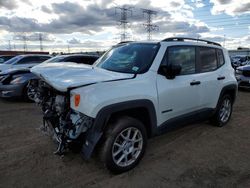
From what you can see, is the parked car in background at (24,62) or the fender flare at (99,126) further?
the parked car in background at (24,62)

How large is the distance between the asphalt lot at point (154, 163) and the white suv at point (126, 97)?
0.34m

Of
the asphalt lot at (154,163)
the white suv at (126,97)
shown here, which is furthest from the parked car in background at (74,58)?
the white suv at (126,97)

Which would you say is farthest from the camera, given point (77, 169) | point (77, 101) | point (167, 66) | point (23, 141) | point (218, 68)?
point (218, 68)

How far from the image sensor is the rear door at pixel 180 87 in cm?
374

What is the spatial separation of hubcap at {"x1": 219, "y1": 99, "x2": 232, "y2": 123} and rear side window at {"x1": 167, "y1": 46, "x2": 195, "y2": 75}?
5.44ft

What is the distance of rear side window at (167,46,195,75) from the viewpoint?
405 cm

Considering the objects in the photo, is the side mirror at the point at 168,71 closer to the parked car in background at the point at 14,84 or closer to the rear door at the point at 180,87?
the rear door at the point at 180,87

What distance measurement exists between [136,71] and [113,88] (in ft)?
2.16

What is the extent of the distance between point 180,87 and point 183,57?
65 centimetres

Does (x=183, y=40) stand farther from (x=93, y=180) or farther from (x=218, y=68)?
(x=93, y=180)

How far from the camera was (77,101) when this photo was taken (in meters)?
3.06

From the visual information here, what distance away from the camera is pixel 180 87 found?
3.97 metres

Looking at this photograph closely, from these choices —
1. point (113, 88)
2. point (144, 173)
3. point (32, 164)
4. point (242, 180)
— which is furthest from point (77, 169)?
point (242, 180)

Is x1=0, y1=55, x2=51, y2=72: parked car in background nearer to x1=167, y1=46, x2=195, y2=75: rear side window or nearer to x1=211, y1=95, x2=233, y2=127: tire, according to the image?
x1=167, y1=46, x2=195, y2=75: rear side window
